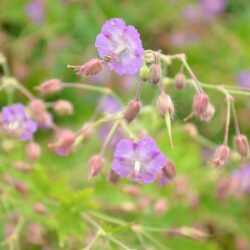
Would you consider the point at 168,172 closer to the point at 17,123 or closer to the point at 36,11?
the point at 17,123

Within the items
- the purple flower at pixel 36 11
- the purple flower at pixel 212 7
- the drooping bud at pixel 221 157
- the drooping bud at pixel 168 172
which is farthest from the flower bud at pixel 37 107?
the purple flower at pixel 212 7

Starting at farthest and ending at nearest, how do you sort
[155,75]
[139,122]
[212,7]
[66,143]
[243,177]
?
1. [212,7]
2. [243,177]
3. [139,122]
4. [66,143]
5. [155,75]

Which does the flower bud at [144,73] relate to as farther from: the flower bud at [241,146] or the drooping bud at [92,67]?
the flower bud at [241,146]

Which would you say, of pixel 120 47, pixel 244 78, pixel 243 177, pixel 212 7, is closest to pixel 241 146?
pixel 120 47

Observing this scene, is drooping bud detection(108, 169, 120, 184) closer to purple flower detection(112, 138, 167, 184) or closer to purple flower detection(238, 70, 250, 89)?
purple flower detection(112, 138, 167, 184)

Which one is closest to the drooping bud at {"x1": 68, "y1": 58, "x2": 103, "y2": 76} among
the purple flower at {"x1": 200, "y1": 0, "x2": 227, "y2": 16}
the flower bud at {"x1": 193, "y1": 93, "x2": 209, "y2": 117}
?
the flower bud at {"x1": 193, "y1": 93, "x2": 209, "y2": 117}
